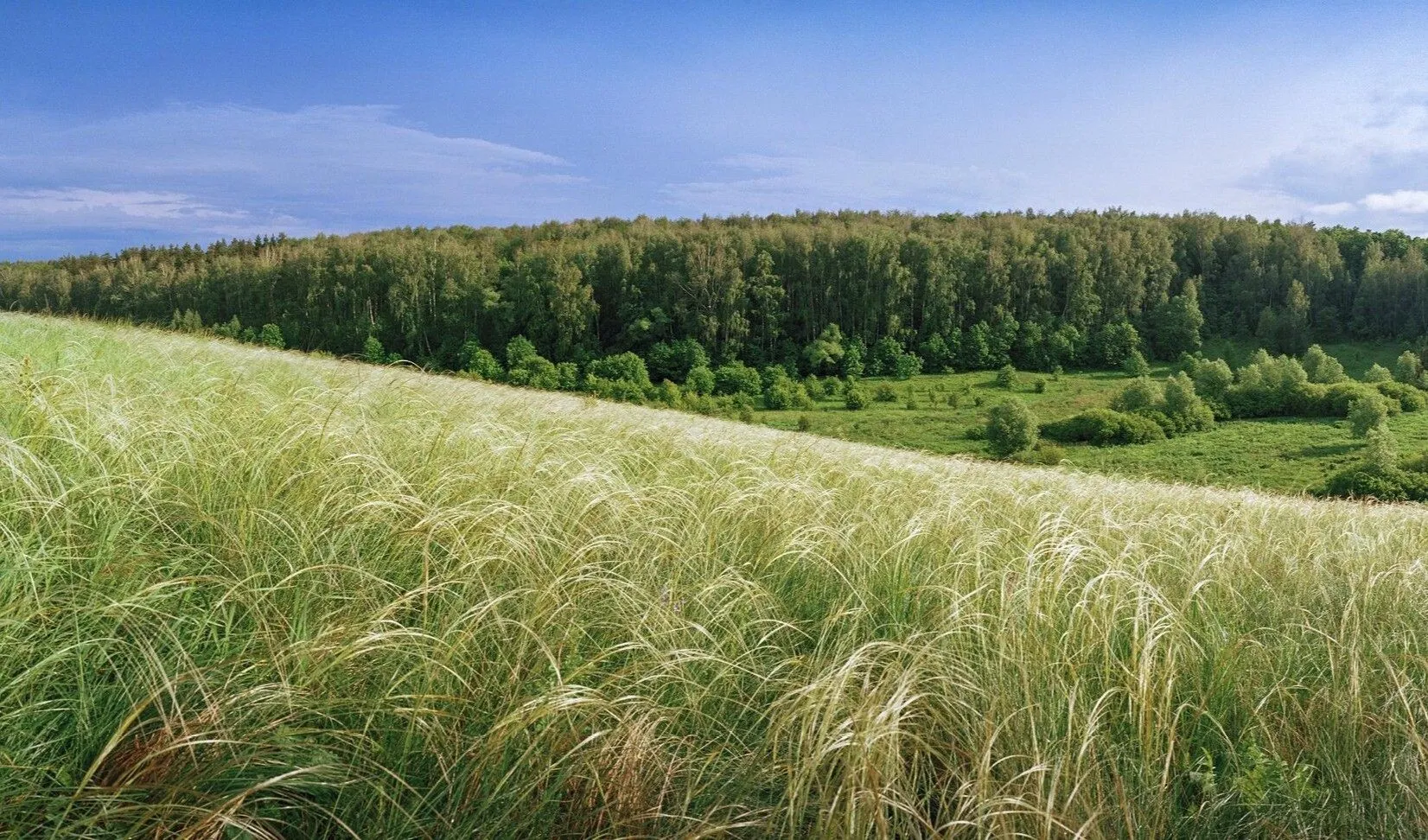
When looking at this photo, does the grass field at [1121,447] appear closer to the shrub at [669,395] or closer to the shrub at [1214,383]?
the shrub at [1214,383]

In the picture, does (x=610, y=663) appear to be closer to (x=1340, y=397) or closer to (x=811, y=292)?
(x=1340, y=397)

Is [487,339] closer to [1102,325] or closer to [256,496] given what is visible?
[1102,325]

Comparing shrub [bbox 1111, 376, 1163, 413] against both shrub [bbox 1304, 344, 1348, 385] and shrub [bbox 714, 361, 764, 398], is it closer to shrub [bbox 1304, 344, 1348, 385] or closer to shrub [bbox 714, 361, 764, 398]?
shrub [bbox 1304, 344, 1348, 385]

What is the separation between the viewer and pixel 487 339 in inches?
3049

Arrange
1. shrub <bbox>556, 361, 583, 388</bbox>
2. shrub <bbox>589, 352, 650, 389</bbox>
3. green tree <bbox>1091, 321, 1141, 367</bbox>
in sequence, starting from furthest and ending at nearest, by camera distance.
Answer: green tree <bbox>1091, 321, 1141, 367</bbox>
shrub <bbox>589, 352, 650, 389</bbox>
shrub <bbox>556, 361, 583, 388</bbox>

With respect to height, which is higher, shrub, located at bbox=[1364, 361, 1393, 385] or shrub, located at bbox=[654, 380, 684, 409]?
shrub, located at bbox=[1364, 361, 1393, 385]

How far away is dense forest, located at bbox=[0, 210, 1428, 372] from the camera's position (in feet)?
242

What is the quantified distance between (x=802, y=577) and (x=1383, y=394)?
78043 millimetres

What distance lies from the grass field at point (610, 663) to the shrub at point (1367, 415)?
195 ft

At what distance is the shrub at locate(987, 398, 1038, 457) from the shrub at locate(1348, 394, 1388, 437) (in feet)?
61.2

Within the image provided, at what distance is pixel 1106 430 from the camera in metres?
59.1

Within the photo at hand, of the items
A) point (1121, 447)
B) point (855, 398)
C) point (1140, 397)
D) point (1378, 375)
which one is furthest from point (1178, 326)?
point (855, 398)

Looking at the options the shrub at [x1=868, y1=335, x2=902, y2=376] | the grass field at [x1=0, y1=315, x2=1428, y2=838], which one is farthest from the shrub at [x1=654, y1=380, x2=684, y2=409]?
the grass field at [x1=0, y1=315, x2=1428, y2=838]

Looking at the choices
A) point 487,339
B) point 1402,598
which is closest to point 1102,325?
point 487,339
